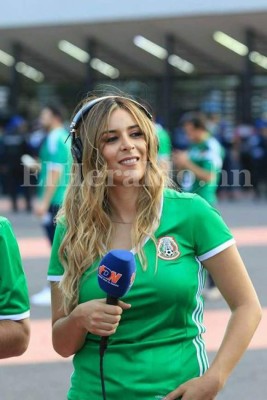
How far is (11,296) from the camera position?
3.04 metres

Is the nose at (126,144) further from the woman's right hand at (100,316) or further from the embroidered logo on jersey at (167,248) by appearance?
the woman's right hand at (100,316)

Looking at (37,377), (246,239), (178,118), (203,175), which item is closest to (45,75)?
(178,118)

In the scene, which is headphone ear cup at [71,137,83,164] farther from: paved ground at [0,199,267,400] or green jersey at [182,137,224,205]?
green jersey at [182,137,224,205]

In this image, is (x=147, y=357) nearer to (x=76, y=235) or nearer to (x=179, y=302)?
(x=179, y=302)

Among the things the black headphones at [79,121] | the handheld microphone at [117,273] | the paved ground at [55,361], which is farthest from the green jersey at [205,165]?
the handheld microphone at [117,273]

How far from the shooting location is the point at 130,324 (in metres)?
3.05

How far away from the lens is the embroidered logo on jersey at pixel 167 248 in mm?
3084

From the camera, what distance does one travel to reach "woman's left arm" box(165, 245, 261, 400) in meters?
2.99

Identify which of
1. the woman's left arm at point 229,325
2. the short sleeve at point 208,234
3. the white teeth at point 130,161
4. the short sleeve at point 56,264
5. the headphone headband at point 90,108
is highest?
the headphone headband at point 90,108

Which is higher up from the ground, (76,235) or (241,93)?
(241,93)

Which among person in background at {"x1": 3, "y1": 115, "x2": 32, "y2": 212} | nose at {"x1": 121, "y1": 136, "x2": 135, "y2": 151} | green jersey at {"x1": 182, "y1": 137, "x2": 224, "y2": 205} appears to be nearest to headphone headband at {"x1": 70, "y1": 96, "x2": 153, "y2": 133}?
nose at {"x1": 121, "y1": 136, "x2": 135, "y2": 151}

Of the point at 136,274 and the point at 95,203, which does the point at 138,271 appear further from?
the point at 95,203

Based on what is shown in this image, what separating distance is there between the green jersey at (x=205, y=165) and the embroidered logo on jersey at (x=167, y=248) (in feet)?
22.2

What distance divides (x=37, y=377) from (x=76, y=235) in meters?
3.93
